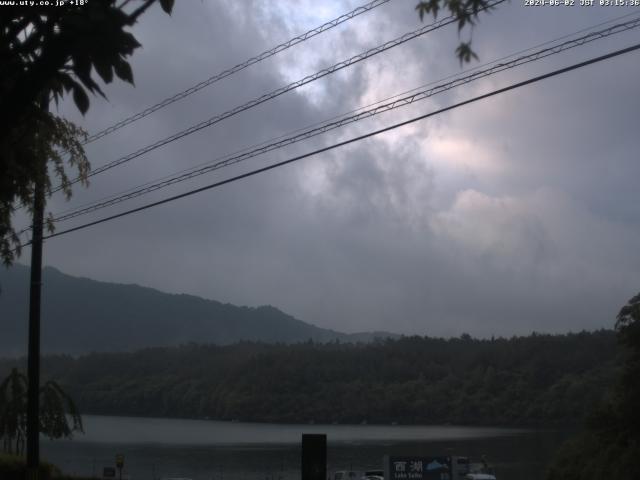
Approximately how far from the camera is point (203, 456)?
9494 centimetres

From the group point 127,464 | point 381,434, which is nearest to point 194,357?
point 381,434

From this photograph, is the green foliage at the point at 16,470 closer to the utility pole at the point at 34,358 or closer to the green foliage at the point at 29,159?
the utility pole at the point at 34,358

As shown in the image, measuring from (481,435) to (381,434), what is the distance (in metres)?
17.5

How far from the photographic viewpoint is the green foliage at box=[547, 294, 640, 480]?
36.4 meters

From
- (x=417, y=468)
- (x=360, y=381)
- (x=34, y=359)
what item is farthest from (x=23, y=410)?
(x=360, y=381)

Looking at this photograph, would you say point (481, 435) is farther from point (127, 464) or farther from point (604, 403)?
point (604, 403)

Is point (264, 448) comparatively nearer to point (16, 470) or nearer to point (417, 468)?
point (417, 468)

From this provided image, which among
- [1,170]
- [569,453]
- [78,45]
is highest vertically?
[78,45]

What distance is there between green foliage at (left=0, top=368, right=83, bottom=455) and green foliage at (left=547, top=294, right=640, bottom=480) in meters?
22.9

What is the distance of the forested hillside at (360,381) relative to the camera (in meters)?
128

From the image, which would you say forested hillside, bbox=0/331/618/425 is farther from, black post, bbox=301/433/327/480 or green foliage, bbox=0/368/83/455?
black post, bbox=301/433/327/480

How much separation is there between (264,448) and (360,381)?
59.2 metres

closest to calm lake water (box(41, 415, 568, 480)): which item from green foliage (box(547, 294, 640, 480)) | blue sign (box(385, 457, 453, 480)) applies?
green foliage (box(547, 294, 640, 480))

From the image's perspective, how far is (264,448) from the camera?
104m
